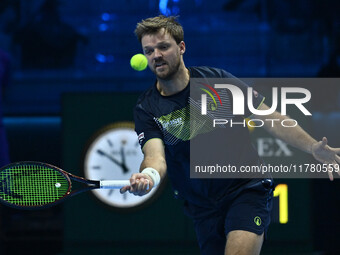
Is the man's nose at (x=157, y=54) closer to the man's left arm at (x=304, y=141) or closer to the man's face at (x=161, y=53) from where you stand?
the man's face at (x=161, y=53)

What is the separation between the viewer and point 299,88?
19.7ft

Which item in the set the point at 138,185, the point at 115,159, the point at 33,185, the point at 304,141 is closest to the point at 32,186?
the point at 33,185

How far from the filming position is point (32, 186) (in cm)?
337

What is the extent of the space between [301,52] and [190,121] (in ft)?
18.9

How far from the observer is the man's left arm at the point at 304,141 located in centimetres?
332

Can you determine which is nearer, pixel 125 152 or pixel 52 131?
pixel 125 152

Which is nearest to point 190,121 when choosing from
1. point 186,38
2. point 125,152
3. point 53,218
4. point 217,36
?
point 125,152

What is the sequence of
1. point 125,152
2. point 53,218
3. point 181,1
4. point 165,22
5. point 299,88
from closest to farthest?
point 165,22, point 125,152, point 299,88, point 53,218, point 181,1

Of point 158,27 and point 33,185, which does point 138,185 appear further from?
point 158,27

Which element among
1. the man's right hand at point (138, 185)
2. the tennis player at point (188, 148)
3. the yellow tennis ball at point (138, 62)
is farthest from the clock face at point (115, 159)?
the man's right hand at point (138, 185)

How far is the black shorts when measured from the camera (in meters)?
3.30

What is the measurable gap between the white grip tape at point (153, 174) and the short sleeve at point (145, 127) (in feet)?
1.10

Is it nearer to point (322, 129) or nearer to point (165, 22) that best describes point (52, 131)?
point (322, 129)

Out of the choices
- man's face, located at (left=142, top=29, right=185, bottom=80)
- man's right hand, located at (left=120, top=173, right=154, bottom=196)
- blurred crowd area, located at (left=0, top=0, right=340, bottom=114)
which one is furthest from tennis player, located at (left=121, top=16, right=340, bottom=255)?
blurred crowd area, located at (left=0, top=0, right=340, bottom=114)
